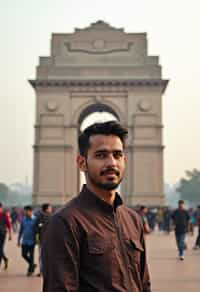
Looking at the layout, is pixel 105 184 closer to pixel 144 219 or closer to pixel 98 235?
pixel 98 235

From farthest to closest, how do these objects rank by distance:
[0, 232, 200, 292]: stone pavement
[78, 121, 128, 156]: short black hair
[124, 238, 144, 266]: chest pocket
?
[0, 232, 200, 292]: stone pavement → [78, 121, 128, 156]: short black hair → [124, 238, 144, 266]: chest pocket

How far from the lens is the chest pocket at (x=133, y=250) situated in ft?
8.83

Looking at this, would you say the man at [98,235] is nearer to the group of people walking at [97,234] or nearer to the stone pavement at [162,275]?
the group of people walking at [97,234]

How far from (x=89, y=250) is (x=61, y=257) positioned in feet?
0.43

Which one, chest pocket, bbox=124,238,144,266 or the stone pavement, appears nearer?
chest pocket, bbox=124,238,144,266

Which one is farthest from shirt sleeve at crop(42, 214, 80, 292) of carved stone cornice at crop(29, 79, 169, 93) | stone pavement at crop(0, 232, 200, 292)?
carved stone cornice at crop(29, 79, 169, 93)

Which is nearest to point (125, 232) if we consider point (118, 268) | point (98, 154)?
point (118, 268)

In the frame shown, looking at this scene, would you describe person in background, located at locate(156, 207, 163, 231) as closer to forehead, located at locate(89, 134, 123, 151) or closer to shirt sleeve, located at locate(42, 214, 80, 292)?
forehead, located at locate(89, 134, 123, 151)

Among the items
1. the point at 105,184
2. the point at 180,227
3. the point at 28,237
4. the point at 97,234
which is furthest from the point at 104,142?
the point at 180,227

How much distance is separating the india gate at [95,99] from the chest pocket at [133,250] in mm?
31688

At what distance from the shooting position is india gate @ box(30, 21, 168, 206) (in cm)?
3462

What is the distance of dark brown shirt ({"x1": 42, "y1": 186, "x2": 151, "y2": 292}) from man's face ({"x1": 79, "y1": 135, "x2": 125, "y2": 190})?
0.08 metres

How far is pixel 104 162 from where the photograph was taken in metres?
2.73

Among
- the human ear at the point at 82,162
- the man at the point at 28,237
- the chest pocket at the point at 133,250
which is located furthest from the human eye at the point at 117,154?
the man at the point at 28,237
